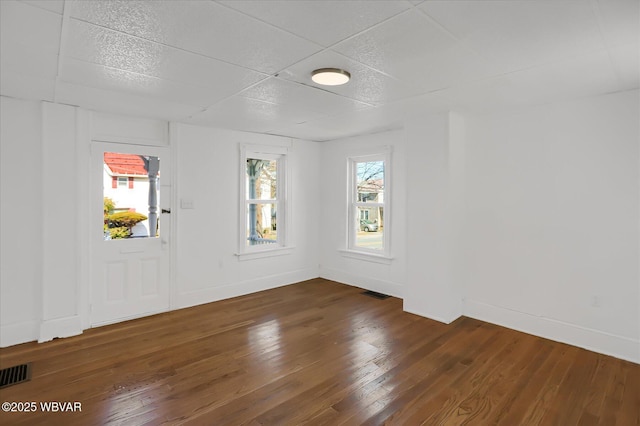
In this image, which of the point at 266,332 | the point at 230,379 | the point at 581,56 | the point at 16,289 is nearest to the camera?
the point at 581,56

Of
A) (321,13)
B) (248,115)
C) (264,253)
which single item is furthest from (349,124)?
(321,13)

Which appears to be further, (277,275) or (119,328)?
(277,275)

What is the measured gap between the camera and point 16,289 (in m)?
3.39

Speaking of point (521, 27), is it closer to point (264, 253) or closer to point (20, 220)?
point (264, 253)

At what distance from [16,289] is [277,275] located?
126 inches

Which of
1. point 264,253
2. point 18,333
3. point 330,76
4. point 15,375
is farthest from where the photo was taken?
point 264,253

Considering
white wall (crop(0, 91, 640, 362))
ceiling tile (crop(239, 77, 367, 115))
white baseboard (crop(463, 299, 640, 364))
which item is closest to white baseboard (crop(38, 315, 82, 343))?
white wall (crop(0, 91, 640, 362))

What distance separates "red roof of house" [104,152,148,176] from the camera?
13.0 ft

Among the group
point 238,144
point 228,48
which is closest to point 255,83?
point 228,48

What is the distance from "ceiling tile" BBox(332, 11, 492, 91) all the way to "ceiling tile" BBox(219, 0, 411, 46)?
104 mm

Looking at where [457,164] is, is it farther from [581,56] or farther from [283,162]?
[283,162]

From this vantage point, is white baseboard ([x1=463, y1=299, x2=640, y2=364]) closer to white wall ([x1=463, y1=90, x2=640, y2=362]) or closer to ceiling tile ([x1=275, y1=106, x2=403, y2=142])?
white wall ([x1=463, y1=90, x2=640, y2=362])

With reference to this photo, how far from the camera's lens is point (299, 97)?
127 inches

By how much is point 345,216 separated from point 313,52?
368 centimetres
